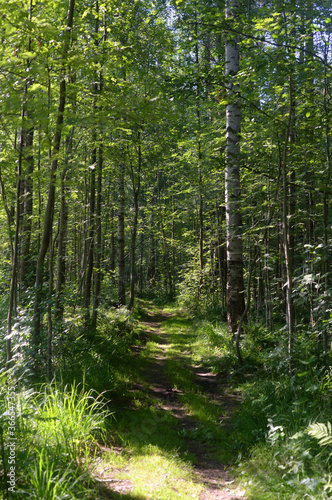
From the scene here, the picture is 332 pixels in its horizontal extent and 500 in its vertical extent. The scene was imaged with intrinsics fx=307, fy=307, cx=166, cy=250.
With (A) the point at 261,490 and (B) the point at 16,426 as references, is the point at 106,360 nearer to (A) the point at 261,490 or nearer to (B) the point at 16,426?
(B) the point at 16,426

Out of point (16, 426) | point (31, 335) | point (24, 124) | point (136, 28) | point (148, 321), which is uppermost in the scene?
point (136, 28)

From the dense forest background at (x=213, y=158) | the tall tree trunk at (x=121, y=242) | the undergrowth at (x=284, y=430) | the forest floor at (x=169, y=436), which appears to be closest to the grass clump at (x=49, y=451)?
the forest floor at (x=169, y=436)

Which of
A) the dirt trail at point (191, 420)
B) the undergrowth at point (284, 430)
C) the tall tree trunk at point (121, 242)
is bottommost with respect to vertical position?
the dirt trail at point (191, 420)

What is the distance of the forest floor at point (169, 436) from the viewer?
2.93 meters

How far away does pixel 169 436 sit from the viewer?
3965mm

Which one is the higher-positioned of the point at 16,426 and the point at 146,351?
the point at 16,426

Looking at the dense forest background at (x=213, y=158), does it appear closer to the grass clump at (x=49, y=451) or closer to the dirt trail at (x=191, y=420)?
the dirt trail at (x=191, y=420)

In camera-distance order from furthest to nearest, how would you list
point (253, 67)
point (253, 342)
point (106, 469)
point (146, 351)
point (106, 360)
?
1. point (146, 351)
2. point (253, 342)
3. point (106, 360)
4. point (253, 67)
5. point (106, 469)

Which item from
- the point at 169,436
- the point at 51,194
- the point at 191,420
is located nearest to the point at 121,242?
the point at 51,194

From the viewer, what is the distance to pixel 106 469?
3041mm

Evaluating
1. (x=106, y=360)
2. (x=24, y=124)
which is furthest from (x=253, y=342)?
(x=24, y=124)

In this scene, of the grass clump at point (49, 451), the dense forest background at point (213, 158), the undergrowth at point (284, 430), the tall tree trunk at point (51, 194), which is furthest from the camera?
the tall tree trunk at point (51, 194)

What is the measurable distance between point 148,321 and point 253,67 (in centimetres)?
999

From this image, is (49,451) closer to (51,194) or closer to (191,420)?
(191,420)
